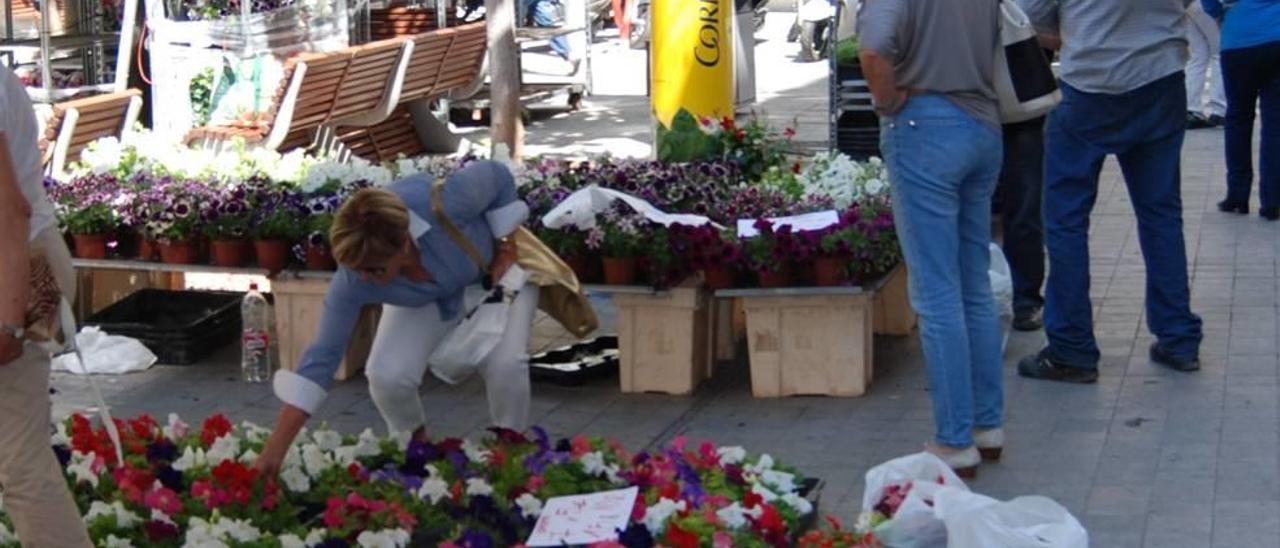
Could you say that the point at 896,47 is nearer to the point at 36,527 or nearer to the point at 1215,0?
the point at 36,527

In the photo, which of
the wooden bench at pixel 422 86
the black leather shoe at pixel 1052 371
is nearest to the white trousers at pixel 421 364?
the black leather shoe at pixel 1052 371

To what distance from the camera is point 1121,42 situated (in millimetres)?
6340

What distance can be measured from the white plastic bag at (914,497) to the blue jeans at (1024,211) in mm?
2414

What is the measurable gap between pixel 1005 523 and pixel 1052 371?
212cm

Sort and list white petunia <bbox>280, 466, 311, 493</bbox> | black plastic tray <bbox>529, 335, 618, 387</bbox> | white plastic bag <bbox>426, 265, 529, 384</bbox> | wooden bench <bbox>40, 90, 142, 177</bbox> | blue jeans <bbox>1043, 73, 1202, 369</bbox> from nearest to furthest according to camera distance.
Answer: white petunia <bbox>280, 466, 311, 493</bbox>, white plastic bag <bbox>426, 265, 529, 384</bbox>, blue jeans <bbox>1043, 73, 1202, 369</bbox>, black plastic tray <bbox>529, 335, 618, 387</bbox>, wooden bench <bbox>40, 90, 142, 177</bbox>

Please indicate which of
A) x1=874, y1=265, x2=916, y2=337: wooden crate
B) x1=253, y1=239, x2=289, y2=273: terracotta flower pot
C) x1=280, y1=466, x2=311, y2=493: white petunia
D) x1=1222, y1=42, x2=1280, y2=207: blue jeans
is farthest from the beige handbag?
x1=1222, y1=42, x2=1280, y2=207: blue jeans

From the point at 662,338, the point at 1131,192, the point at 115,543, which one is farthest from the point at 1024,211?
the point at 115,543

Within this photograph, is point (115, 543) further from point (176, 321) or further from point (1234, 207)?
point (1234, 207)

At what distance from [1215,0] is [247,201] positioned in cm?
538

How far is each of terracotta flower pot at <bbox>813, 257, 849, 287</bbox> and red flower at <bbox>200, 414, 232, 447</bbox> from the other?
2.13 metres

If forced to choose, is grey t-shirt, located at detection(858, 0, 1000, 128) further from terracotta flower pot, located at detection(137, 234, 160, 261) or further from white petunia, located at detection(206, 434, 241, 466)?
terracotta flower pot, located at detection(137, 234, 160, 261)

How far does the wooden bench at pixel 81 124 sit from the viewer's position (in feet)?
29.9

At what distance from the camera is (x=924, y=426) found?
254 inches

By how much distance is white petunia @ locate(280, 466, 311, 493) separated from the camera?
5312 mm
